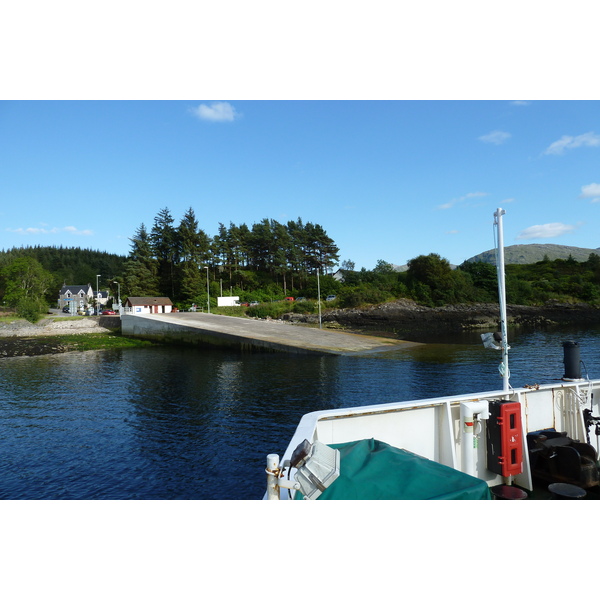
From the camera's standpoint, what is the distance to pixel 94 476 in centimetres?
895

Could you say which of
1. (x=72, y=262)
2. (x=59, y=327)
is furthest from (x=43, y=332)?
(x=72, y=262)

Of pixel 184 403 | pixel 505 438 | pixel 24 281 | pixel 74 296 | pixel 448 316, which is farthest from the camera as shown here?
pixel 74 296

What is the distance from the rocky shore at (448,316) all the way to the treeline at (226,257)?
48.9 ft

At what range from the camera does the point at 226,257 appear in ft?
214

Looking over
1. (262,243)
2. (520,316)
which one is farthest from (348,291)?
(520,316)

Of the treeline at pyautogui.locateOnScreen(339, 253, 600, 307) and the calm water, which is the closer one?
the calm water

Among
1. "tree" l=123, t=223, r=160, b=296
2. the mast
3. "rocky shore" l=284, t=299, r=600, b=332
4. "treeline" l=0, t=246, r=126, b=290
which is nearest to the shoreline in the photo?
"rocky shore" l=284, t=299, r=600, b=332

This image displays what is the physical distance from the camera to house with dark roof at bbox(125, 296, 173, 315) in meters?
50.3

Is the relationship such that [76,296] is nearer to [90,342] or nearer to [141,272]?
[141,272]

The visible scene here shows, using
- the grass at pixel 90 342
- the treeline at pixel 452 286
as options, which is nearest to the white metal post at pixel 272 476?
the grass at pixel 90 342

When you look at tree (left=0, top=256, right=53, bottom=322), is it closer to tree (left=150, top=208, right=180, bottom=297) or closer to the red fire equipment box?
tree (left=150, top=208, right=180, bottom=297)

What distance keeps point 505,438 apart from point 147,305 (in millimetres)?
51080

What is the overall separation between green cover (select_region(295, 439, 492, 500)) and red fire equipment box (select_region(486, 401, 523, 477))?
5.58ft

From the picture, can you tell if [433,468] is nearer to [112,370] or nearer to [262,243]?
[112,370]
